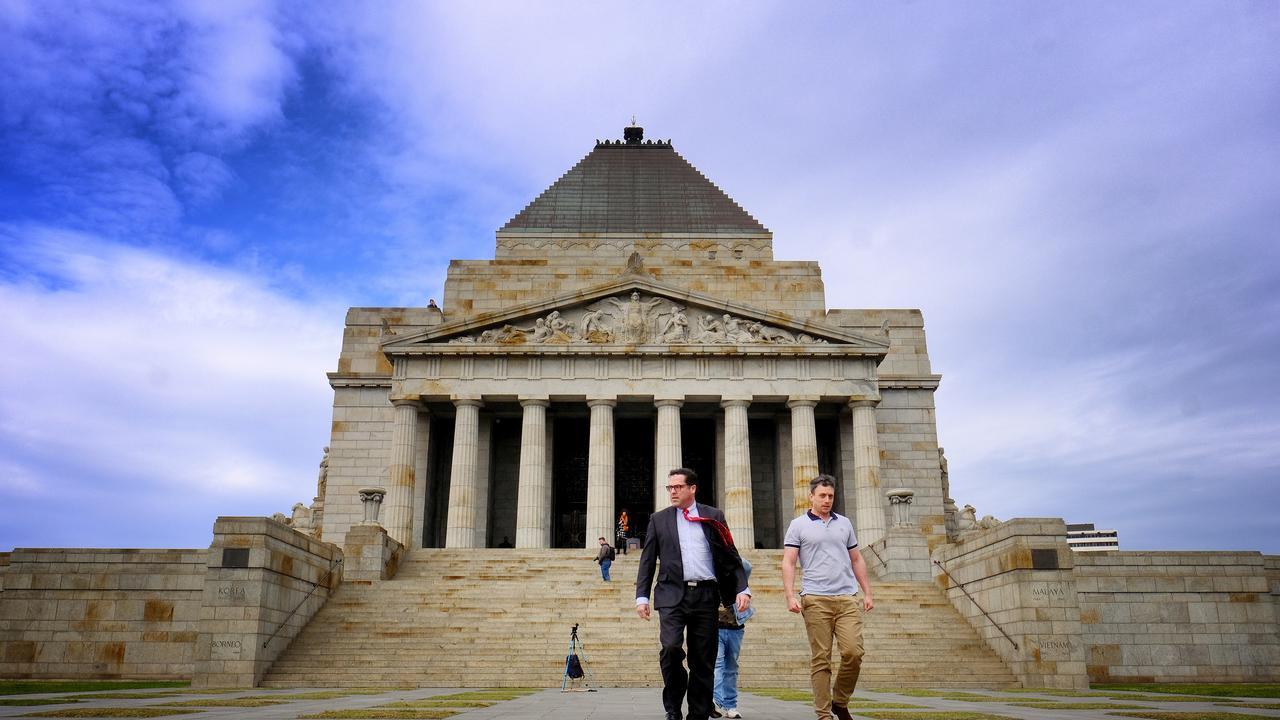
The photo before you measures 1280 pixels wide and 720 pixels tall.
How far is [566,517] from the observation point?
135ft

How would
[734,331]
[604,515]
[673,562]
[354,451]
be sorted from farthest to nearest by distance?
[354,451], [734,331], [604,515], [673,562]

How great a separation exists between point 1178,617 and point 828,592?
1807cm

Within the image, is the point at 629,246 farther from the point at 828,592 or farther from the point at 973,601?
the point at 828,592

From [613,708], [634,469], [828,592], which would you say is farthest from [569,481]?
[828,592]

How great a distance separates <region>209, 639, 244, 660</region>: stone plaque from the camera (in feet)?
65.2

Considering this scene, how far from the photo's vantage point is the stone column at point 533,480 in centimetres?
3475


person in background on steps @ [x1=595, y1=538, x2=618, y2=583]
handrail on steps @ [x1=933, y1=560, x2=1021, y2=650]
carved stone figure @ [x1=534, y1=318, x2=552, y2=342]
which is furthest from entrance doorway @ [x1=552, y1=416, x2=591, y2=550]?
handrail on steps @ [x1=933, y1=560, x2=1021, y2=650]

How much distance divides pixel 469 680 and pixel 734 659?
10.7 meters

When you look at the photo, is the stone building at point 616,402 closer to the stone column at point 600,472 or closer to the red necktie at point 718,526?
the stone column at point 600,472

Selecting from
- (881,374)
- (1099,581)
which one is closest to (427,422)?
(881,374)

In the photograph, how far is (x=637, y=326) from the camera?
→ 36.4 metres

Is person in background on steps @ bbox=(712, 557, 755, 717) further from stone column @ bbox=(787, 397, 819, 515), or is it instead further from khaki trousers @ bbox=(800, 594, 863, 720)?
stone column @ bbox=(787, 397, 819, 515)

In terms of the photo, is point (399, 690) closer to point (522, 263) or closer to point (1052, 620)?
point (1052, 620)

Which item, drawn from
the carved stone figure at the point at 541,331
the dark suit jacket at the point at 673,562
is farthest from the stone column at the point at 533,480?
the dark suit jacket at the point at 673,562
